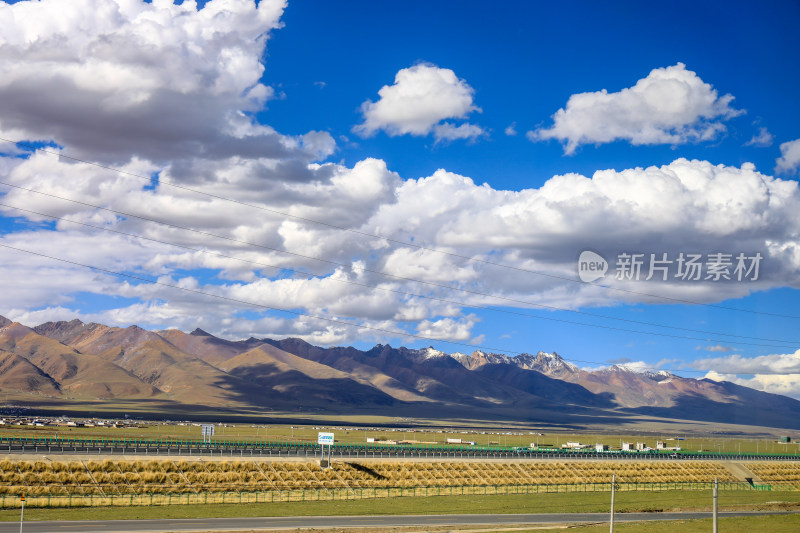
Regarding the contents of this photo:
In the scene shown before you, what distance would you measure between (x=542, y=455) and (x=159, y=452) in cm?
8003

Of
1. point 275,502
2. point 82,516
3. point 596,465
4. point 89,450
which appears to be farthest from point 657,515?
point 89,450

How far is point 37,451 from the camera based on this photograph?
100 meters

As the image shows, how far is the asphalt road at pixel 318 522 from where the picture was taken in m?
65.0

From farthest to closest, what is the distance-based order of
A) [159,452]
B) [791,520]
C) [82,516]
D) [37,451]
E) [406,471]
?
1. [406,471]
2. [159,452]
3. [37,451]
4. [791,520]
5. [82,516]

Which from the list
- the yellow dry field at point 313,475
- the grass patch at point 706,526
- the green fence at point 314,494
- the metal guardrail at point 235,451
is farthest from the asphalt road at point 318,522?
the metal guardrail at point 235,451

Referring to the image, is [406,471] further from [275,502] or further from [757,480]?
[757,480]

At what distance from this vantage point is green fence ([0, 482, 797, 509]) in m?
81.2

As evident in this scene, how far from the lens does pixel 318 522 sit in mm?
76312

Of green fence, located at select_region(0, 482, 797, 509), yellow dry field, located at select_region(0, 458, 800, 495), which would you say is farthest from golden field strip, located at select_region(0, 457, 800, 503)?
green fence, located at select_region(0, 482, 797, 509)

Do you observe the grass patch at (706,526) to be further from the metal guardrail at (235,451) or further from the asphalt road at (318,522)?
the metal guardrail at (235,451)

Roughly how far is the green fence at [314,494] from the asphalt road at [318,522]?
45.4 ft

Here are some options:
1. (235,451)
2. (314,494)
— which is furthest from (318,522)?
(235,451)

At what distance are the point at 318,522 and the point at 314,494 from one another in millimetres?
26121

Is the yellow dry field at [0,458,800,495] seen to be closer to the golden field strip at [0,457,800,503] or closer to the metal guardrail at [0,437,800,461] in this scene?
the golden field strip at [0,457,800,503]
